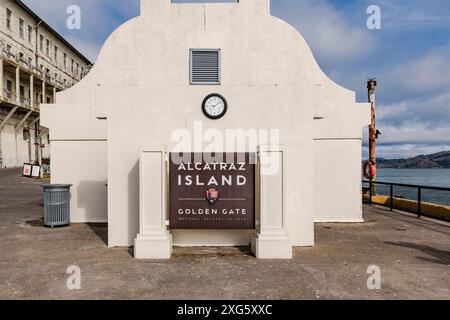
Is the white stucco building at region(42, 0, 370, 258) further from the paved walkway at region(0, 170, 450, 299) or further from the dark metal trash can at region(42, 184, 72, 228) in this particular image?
the dark metal trash can at region(42, 184, 72, 228)

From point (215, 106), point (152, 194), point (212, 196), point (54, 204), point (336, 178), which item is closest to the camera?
point (152, 194)

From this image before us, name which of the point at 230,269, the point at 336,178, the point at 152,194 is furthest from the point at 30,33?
the point at 230,269

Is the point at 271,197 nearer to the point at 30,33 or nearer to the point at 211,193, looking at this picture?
the point at 211,193

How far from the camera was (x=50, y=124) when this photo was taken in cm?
1067

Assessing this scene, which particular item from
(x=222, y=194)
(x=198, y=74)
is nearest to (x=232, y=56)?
(x=198, y=74)

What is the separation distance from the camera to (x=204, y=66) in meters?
8.48

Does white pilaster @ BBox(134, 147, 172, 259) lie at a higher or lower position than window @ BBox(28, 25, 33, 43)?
lower

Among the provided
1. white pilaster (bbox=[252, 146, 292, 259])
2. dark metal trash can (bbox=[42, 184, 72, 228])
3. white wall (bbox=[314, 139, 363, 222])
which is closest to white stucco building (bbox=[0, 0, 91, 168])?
dark metal trash can (bbox=[42, 184, 72, 228])

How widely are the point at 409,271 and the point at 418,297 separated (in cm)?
120

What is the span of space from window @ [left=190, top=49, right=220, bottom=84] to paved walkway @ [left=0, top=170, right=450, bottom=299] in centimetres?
451

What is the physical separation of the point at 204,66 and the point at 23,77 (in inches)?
1468

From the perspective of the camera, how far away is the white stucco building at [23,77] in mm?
32500

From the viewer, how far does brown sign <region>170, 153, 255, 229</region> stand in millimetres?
7008
